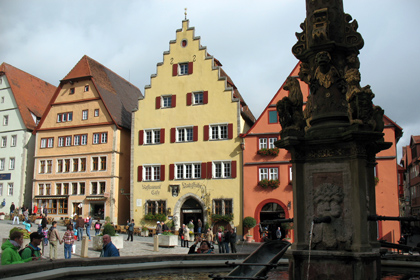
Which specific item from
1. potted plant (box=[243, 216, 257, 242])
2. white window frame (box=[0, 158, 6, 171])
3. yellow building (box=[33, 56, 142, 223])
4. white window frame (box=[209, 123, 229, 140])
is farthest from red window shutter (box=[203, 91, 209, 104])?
white window frame (box=[0, 158, 6, 171])

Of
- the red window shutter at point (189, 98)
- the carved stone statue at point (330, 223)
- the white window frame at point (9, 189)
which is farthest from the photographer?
the white window frame at point (9, 189)

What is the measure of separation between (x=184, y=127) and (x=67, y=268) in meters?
28.0

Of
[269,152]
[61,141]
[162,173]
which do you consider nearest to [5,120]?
[61,141]

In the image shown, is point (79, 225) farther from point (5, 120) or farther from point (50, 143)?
point (5, 120)

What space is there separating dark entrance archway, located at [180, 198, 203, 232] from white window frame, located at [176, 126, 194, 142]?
4824 mm

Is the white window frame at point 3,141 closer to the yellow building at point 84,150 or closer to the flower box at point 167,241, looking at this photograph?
the yellow building at point 84,150

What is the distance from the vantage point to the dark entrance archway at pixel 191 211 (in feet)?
117

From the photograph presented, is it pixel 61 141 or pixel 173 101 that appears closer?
pixel 173 101

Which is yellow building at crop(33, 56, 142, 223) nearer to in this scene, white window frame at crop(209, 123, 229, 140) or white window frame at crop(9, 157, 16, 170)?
white window frame at crop(9, 157, 16, 170)

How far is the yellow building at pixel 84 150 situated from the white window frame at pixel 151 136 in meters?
3.23

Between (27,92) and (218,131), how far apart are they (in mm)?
24880

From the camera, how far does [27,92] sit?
49094 millimetres

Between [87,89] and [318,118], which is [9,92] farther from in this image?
[318,118]

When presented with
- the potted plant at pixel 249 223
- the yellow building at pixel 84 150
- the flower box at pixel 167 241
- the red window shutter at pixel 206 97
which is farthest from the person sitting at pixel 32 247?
the yellow building at pixel 84 150
